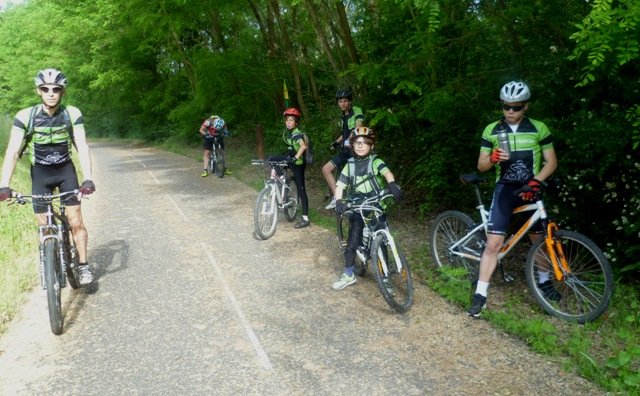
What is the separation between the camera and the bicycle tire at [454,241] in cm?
548

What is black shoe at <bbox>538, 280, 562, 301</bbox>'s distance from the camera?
15.8 ft

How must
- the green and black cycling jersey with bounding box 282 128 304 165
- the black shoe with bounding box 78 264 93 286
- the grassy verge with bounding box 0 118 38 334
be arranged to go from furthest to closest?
the green and black cycling jersey with bounding box 282 128 304 165 < the black shoe with bounding box 78 264 93 286 < the grassy verge with bounding box 0 118 38 334

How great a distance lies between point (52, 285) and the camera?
15.1ft

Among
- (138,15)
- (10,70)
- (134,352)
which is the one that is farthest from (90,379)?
(10,70)

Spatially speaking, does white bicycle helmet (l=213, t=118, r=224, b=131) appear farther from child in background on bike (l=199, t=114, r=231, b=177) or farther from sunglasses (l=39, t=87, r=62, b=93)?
sunglasses (l=39, t=87, r=62, b=93)

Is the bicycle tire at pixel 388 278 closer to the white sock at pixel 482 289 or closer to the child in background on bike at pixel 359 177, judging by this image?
the child in background on bike at pixel 359 177

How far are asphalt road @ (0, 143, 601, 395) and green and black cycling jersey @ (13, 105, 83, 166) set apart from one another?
1573mm

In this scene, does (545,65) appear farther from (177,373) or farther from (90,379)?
(90,379)

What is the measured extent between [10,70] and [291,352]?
6113 cm

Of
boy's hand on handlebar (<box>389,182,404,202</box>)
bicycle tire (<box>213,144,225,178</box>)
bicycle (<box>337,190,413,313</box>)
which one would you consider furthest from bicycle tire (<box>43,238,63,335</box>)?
bicycle tire (<box>213,144,225,178</box>)

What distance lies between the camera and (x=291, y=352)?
14.1 ft

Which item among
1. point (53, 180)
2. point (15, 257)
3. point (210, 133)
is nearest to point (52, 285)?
point (53, 180)

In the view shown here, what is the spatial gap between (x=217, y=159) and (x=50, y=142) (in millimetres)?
10578

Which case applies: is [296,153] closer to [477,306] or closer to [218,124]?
[477,306]
